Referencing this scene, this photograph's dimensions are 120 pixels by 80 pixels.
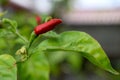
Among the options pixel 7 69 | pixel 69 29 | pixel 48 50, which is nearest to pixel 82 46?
pixel 48 50

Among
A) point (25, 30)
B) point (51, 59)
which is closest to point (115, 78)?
point (51, 59)

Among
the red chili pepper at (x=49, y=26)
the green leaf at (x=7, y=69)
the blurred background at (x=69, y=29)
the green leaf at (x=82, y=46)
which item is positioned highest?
the red chili pepper at (x=49, y=26)

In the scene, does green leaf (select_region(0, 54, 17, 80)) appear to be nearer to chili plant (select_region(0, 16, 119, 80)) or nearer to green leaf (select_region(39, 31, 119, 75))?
chili plant (select_region(0, 16, 119, 80))

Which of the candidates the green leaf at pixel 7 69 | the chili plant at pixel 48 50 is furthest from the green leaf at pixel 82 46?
the green leaf at pixel 7 69

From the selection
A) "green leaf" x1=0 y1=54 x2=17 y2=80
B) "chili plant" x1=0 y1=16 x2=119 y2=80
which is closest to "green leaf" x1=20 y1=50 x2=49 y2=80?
"chili plant" x1=0 y1=16 x2=119 y2=80

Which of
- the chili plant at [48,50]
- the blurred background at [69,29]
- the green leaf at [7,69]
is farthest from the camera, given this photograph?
the blurred background at [69,29]

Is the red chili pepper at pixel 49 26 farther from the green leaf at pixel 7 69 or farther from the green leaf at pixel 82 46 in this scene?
the green leaf at pixel 7 69

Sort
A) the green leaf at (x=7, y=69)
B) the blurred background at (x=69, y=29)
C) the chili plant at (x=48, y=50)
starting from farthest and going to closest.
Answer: the blurred background at (x=69, y=29) < the chili plant at (x=48, y=50) < the green leaf at (x=7, y=69)
